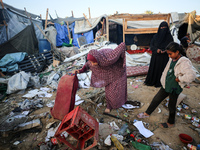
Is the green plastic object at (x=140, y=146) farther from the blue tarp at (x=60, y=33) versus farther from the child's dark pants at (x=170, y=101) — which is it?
the blue tarp at (x=60, y=33)

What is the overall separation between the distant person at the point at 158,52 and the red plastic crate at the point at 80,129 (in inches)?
109

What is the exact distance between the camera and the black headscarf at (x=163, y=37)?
10.1 ft

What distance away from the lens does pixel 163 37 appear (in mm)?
3135

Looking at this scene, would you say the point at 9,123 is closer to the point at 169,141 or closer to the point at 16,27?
the point at 169,141

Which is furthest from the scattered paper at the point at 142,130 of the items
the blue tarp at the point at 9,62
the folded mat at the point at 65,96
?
the blue tarp at the point at 9,62

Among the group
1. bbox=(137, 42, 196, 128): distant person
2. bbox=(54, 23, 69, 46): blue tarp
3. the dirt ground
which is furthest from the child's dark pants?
bbox=(54, 23, 69, 46): blue tarp

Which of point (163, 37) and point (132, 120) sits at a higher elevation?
point (163, 37)

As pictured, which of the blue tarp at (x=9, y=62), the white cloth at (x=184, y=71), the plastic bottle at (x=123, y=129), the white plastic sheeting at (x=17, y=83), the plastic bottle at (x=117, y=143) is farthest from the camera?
the blue tarp at (x=9, y=62)

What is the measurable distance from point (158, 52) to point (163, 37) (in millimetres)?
434

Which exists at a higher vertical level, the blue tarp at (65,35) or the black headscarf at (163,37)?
the blue tarp at (65,35)

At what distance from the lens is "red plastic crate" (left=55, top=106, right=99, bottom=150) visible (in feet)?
4.97

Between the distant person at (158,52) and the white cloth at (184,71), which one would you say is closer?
the white cloth at (184,71)

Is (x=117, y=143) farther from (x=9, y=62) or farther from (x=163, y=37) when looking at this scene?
(x=9, y=62)

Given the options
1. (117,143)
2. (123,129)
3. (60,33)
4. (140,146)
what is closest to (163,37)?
(123,129)
